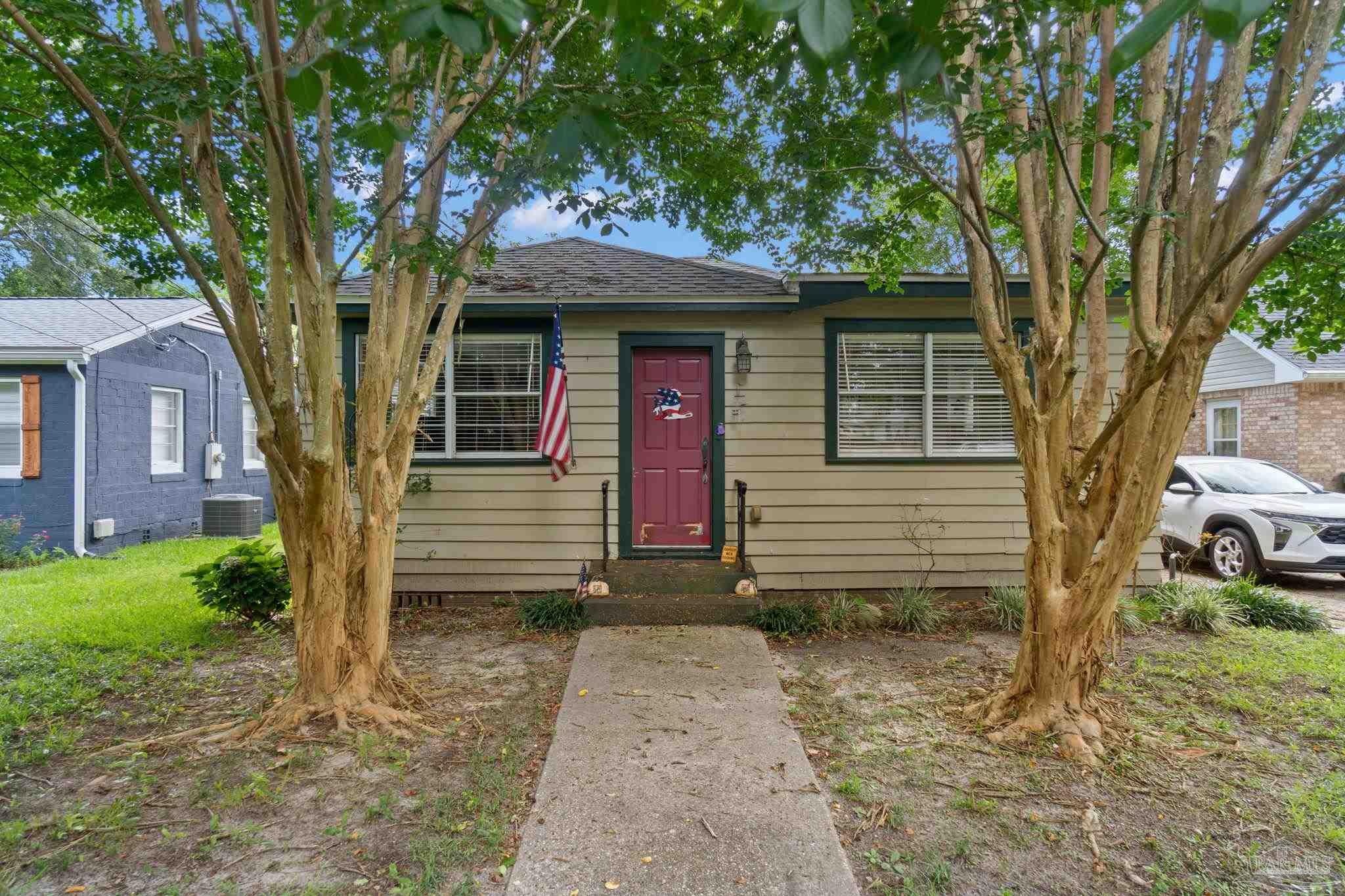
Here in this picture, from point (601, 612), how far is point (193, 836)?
3.16m

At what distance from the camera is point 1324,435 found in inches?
423

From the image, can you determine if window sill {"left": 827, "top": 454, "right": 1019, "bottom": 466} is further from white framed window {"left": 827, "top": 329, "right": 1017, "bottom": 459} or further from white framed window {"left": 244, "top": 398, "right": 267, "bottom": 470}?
white framed window {"left": 244, "top": 398, "right": 267, "bottom": 470}

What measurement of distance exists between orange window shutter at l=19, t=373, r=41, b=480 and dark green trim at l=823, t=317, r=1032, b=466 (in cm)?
1008

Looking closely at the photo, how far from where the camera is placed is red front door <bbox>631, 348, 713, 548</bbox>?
629 cm

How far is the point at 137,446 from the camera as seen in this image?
975 cm

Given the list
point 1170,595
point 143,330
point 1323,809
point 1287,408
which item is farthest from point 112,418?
point 1287,408

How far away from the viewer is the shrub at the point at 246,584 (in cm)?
547

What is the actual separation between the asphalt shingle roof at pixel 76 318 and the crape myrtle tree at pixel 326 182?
18.0 ft

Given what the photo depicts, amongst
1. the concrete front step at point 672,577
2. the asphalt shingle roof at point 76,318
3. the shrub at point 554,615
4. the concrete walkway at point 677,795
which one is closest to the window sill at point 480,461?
the concrete front step at point 672,577

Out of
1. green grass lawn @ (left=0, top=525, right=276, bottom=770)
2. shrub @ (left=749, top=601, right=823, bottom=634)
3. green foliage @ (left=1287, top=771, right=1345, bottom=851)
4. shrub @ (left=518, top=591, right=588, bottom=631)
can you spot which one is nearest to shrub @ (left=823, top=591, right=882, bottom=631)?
shrub @ (left=749, top=601, right=823, bottom=634)

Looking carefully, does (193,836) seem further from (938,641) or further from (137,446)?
(137,446)

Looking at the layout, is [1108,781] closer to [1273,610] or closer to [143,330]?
[1273,610]

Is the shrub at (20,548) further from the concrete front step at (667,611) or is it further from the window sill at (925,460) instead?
the window sill at (925,460)

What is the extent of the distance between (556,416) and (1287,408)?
12612mm
